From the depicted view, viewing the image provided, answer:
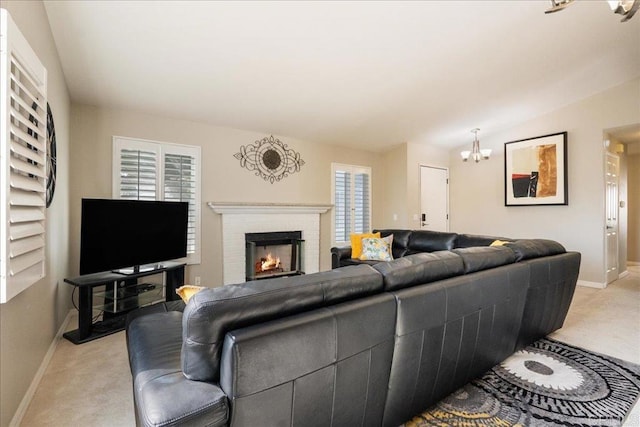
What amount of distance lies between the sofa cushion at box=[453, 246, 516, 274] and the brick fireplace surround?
128 inches

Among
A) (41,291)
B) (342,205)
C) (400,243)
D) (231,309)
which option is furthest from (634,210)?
(41,291)

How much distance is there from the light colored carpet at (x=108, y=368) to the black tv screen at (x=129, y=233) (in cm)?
72

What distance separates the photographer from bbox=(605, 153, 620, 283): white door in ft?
15.5

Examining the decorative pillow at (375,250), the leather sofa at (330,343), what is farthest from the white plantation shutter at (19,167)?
the decorative pillow at (375,250)

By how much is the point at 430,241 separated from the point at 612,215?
3.24 meters

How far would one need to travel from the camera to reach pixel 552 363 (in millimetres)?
2338

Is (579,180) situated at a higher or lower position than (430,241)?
higher

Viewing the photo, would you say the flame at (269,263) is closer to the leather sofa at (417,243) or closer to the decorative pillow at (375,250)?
the leather sofa at (417,243)

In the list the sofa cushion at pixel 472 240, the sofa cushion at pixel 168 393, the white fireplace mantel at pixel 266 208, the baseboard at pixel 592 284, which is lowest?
the baseboard at pixel 592 284

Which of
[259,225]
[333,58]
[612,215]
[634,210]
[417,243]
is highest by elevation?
[333,58]

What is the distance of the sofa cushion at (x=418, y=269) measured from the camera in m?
1.52

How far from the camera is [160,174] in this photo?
3.86 metres

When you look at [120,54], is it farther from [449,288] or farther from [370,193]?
[370,193]

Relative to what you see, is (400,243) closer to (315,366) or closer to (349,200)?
(349,200)
